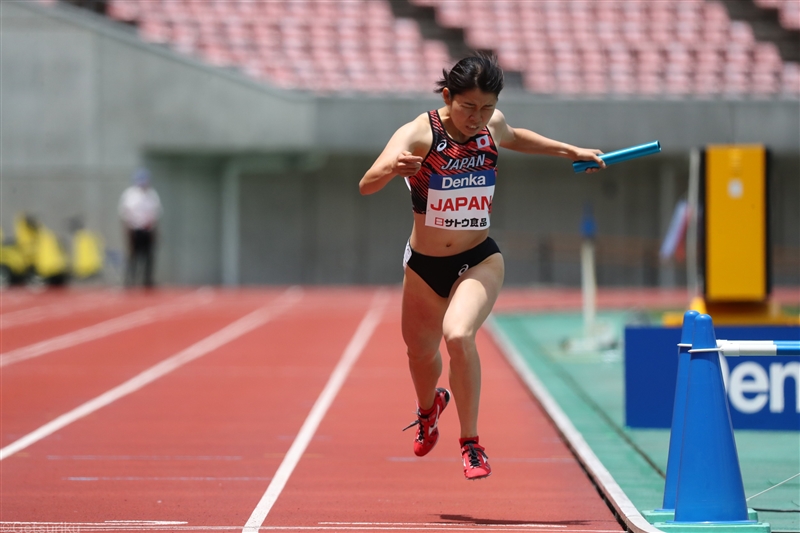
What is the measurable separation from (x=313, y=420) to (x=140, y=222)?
46.7 ft

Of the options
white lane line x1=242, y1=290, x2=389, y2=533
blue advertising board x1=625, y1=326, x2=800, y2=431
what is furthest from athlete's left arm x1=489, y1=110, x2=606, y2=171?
blue advertising board x1=625, y1=326, x2=800, y2=431

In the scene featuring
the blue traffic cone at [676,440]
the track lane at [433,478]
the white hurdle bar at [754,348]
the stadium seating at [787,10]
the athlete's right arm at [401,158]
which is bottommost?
the track lane at [433,478]

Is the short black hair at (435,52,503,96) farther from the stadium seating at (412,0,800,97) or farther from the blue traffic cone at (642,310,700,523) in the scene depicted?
the stadium seating at (412,0,800,97)

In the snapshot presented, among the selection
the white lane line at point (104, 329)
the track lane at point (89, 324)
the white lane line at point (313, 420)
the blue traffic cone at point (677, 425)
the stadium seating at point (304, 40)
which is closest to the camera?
the blue traffic cone at point (677, 425)

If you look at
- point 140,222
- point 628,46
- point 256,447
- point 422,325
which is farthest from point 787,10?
point 422,325

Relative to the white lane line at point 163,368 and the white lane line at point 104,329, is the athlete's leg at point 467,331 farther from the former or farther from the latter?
the white lane line at point 104,329

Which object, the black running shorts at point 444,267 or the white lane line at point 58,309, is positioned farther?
the white lane line at point 58,309

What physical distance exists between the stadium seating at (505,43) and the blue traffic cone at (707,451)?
20.2 metres

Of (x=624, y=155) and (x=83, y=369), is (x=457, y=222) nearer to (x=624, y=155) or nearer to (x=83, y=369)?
(x=624, y=155)

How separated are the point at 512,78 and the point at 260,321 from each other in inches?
416

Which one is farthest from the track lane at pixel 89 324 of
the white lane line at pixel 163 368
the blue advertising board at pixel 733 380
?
the blue advertising board at pixel 733 380

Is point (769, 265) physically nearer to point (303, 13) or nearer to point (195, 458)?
point (195, 458)

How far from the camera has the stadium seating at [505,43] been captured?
25.5m

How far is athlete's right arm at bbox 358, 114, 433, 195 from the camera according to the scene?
4891 mm
